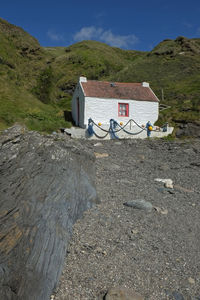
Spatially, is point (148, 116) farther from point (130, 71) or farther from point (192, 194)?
point (130, 71)

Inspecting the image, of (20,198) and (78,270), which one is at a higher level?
(20,198)

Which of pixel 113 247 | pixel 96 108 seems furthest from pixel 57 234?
pixel 96 108

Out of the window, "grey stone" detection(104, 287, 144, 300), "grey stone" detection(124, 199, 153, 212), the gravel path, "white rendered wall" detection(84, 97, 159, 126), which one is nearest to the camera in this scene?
"grey stone" detection(104, 287, 144, 300)

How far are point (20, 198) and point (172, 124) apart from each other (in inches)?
789

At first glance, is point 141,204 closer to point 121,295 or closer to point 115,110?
point 121,295

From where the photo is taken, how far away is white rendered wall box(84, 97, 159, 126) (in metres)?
20.3

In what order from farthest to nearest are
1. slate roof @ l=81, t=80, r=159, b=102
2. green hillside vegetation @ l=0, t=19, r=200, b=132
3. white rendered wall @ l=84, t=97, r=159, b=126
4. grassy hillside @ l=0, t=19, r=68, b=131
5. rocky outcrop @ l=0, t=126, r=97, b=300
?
green hillside vegetation @ l=0, t=19, r=200, b=132, slate roof @ l=81, t=80, r=159, b=102, white rendered wall @ l=84, t=97, r=159, b=126, grassy hillside @ l=0, t=19, r=68, b=131, rocky outcrop @ l=0, t=126, r=97, b=300

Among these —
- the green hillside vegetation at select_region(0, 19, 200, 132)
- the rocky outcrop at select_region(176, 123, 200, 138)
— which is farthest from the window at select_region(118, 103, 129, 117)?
the rocky outcrop at select_region(176, 123, 200, 138)

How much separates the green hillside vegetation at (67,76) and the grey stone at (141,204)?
41.4ft

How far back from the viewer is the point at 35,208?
384 centimetres

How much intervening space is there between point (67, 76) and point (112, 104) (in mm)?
36698

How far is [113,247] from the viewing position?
4.82m

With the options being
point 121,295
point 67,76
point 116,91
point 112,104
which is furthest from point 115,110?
point 67,76

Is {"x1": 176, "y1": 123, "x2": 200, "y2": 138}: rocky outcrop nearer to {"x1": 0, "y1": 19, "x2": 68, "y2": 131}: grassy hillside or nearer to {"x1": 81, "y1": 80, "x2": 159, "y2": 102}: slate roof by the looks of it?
{"x1": 81, "y1": 80, "x2": 159, "y2": 102}: slate roof
